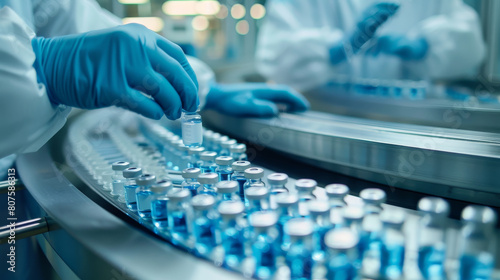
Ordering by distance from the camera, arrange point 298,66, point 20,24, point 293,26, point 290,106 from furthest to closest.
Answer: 1. point 293,26
2. point 298,66
3. point 290,106
4. point 20,24

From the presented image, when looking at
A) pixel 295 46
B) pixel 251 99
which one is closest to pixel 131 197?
pixel 251 99

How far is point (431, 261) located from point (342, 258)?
0.10 meters

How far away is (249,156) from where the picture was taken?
94 cm

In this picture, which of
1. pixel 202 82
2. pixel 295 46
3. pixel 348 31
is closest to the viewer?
pixel 202 82

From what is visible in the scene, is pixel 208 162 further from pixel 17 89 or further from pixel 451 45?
pixel 451 45

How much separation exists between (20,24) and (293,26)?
1.86 metres

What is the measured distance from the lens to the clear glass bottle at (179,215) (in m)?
0.50

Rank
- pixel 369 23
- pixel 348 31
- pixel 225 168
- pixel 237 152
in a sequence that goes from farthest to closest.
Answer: pixel 348 31
pixel 369 23
pixel 237 152
pixel 225 168

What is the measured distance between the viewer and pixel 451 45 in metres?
2.12

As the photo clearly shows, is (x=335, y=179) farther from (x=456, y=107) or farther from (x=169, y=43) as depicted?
(x=456, y=107)

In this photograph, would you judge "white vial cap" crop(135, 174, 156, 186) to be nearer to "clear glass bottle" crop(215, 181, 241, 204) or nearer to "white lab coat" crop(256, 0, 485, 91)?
"clear glass bottle" crop(215, 181, 241, 204)

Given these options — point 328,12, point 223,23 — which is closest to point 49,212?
point 328,12

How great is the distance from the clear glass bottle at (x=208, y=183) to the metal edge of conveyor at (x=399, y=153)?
0.30 meters

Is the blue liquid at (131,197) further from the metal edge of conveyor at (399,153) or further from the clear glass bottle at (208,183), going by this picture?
the metal edge of conveyor at (399,153)
